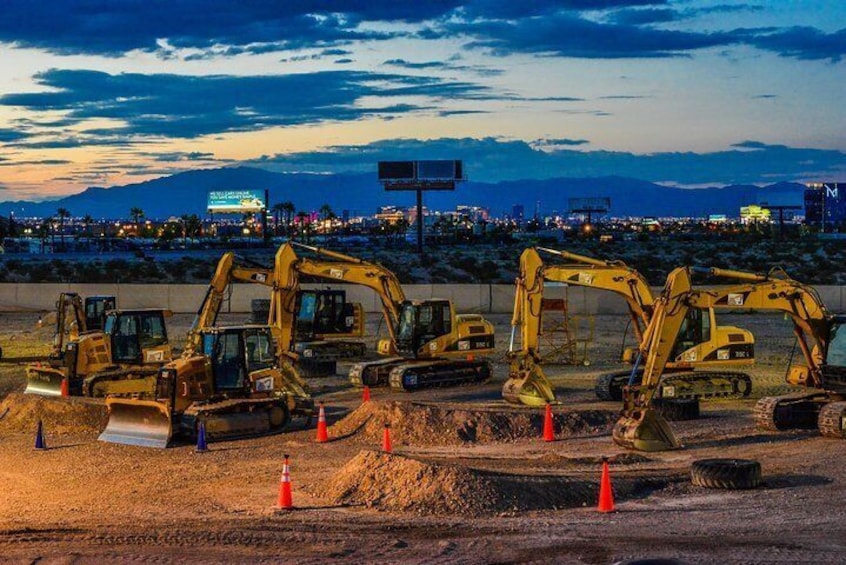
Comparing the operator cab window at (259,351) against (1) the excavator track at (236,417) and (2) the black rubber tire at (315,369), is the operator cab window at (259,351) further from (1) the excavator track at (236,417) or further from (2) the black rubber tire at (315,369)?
(2) the black rubber tire at (315,369)

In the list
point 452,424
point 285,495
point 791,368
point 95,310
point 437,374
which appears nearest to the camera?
point 285,495

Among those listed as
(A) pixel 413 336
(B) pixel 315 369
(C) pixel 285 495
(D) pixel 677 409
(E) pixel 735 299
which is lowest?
(B) pixel 315 369

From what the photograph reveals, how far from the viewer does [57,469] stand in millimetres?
21547

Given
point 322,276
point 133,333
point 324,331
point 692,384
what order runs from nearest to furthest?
point 692,384 < point 133,333 < point 322,276 < point 324,331

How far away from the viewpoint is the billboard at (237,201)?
17412 cm

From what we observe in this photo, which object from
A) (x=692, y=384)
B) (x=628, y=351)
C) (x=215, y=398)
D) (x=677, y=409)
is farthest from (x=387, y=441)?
(x=628, y=351)

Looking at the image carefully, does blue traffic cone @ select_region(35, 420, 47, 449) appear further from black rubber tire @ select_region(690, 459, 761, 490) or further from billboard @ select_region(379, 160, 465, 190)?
billboard @ select_region(379, 160, 465, 190)

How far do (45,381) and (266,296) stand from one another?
25.5 meters

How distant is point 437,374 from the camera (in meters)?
32.8

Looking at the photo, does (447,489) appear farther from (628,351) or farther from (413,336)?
(413,336)

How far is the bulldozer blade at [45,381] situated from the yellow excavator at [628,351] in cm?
1155

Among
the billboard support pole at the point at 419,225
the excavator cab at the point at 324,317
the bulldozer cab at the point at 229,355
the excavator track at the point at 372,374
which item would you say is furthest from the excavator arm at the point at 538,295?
the billboard support pole at the point at 419,225

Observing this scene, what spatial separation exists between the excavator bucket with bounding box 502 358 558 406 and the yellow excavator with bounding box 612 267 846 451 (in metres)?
3.96

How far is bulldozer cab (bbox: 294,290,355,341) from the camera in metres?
40.3
